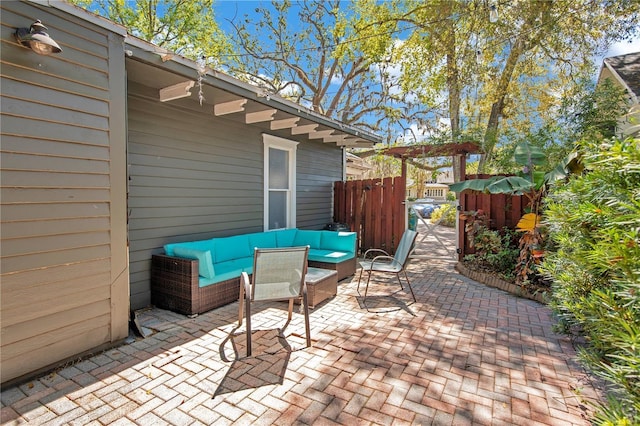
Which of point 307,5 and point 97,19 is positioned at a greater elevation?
point 307,5

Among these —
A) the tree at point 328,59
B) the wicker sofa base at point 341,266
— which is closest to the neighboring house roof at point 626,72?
Answer: the tree at point 328,59

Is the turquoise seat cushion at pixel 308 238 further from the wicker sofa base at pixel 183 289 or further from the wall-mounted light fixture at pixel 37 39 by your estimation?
the wall-mounted light fixture at pixel 37 39

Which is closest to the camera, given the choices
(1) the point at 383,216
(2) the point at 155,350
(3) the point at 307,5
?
(2) the point at 155,350

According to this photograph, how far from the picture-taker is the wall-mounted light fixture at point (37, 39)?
2309mm

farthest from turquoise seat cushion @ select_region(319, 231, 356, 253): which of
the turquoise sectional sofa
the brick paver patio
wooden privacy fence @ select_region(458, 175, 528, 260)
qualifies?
wooden privacy fence @ select_region(458, 175, 528, 260)

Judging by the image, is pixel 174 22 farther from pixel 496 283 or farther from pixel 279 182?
pixel 496 283

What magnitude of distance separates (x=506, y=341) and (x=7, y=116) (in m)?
4.81

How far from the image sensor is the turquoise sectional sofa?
12.5 ft

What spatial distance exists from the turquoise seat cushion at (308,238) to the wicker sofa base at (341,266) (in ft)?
1.90

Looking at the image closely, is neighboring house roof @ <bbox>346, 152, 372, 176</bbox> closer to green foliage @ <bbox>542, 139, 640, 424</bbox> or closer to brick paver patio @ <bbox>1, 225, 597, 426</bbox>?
brick paver patio @ <bbox>1, 225, 597, 426</bbox>

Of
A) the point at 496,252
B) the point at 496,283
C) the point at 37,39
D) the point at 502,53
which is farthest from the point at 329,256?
the point at 502,53

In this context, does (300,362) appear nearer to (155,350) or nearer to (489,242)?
(155,350)

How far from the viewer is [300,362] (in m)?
2.77

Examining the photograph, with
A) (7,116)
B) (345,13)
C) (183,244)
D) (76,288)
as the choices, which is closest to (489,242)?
(183,244)
